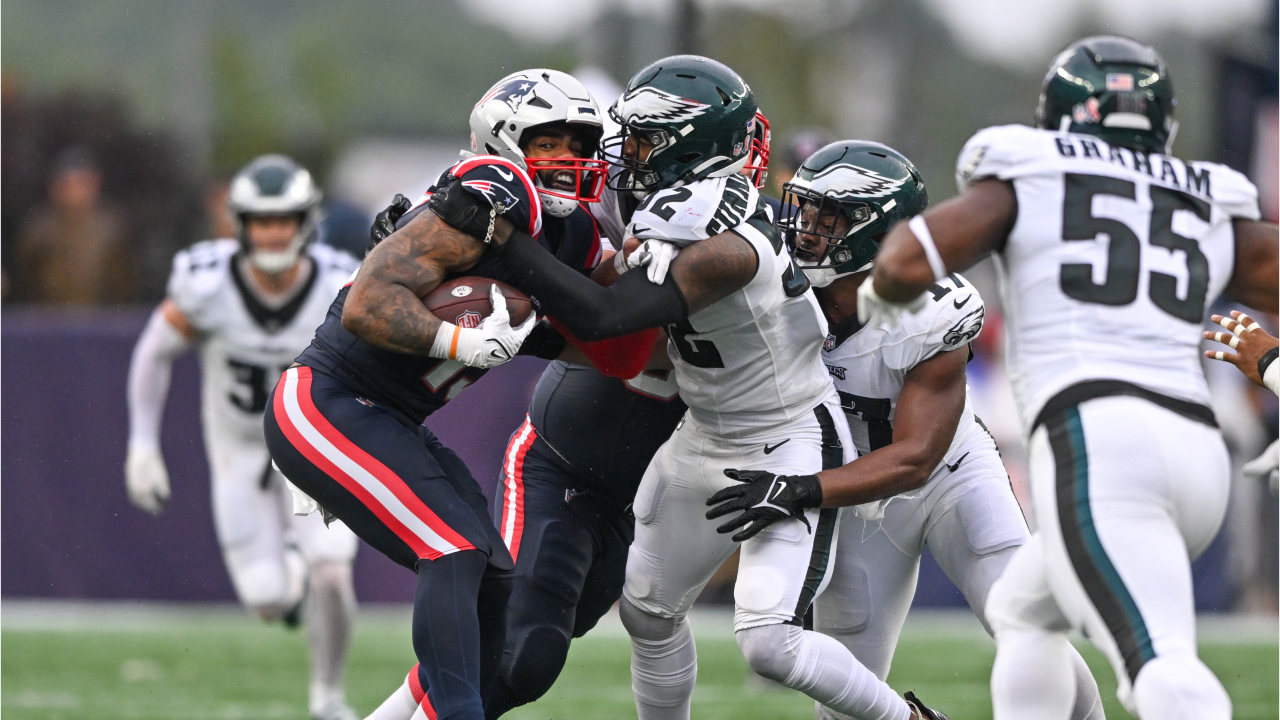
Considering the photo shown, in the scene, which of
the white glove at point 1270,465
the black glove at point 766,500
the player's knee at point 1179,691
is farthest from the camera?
the black glove at point 766,500

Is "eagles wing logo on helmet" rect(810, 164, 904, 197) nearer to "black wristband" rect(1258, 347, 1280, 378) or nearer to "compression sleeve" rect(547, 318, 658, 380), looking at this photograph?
"compression sleeve" rect(547, 318, 658, 380)

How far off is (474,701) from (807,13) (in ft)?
61.3

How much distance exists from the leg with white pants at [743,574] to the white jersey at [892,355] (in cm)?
15

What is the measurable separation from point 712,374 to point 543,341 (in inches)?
18.1

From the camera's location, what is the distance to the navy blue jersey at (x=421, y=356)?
147 inches

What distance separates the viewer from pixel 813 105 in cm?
2117

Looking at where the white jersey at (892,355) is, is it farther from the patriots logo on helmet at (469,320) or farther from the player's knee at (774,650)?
the patriots logo on helmet at (469,320)

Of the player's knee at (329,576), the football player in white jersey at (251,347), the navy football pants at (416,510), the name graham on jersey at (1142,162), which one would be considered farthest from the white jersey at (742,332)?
the football player in white jersey at (251,347)

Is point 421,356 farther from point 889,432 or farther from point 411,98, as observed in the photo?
point 411,98

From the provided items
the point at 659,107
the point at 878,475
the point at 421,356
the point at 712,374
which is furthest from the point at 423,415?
the point at 878,475

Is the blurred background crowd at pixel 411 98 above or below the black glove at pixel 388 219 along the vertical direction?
below

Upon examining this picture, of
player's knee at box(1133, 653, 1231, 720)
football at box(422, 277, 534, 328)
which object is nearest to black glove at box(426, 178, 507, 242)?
football at box(422, 277, 534, 328)

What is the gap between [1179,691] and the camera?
2910mm

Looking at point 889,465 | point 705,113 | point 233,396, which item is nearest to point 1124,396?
point 889,465
